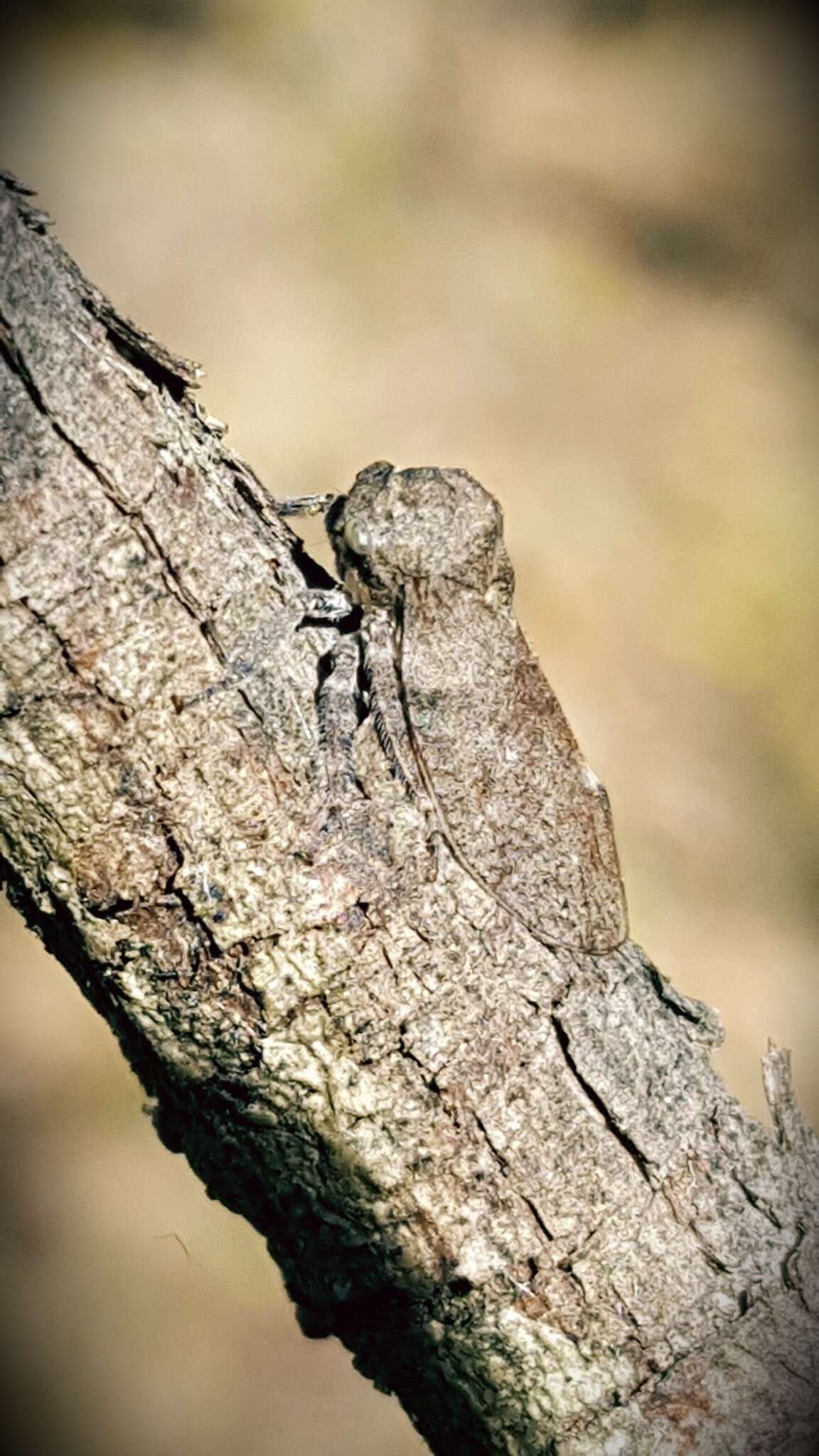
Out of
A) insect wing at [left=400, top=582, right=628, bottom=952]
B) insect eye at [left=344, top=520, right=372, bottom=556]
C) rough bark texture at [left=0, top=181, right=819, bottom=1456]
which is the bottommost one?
rough bark texture at [left=0, top=181, right=819, bottom=1456]

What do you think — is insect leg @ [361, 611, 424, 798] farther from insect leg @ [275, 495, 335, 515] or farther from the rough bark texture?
insect leg @ [275, 495, 335, 515]

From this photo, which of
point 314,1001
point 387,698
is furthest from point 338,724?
point 314,1001

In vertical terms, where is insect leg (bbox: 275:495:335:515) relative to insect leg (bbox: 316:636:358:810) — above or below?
above

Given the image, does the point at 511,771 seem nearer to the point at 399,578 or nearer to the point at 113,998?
the point at 399,578

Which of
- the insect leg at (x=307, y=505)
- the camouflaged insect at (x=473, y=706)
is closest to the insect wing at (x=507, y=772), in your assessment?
the camouflaged insect at (x=473, y=706)

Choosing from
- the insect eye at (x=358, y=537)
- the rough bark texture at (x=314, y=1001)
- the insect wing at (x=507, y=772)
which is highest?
the insect eye at (x=358, y=537)

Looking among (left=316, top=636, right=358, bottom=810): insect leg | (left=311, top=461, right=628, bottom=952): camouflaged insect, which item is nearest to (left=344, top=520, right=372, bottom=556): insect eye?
(left=311, top=461, right=628, bottom=952): camouflaged insect

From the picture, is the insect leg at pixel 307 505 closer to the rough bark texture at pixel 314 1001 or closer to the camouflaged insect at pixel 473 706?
the camouflaged insect at pixel 473 706
